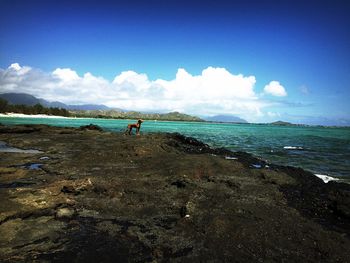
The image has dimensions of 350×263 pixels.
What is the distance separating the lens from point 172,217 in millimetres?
9039

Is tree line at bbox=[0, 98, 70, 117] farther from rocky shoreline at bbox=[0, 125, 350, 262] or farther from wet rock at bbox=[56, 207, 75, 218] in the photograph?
wet rock at bbox=[56, 207, 75, 218]

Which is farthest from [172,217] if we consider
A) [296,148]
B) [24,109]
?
[24,109]

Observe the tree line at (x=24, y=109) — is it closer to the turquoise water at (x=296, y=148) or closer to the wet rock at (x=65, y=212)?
the turquoise water at (x=296, y=148)

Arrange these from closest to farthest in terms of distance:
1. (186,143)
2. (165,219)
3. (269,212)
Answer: (165,219) < (269,212) < (186,143)

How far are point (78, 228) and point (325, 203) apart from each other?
9550 mm

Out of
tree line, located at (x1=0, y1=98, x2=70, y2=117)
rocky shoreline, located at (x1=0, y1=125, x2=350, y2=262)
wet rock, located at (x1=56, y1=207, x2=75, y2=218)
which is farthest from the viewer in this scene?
tree line, located at (x1=0, y1=98, x2=70, y2=117)

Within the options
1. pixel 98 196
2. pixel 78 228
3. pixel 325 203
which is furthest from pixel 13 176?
pixel 325 203

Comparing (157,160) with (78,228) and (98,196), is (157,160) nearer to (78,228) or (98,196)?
(98,196)

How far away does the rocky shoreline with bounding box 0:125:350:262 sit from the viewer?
269 inches

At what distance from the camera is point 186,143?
34.9 metres

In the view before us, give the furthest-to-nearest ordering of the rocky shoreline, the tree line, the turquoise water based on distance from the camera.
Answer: the tree line, the turquoise water, the rocky shoreline

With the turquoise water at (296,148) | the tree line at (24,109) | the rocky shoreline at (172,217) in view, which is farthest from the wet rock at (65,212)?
the tree line at (24,109)

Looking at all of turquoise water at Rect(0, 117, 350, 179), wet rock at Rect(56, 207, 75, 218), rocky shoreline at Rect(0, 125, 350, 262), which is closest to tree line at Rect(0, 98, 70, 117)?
turquoise water at Rect(0, 117, 350, 179)

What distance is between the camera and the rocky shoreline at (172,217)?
22.4 ft
